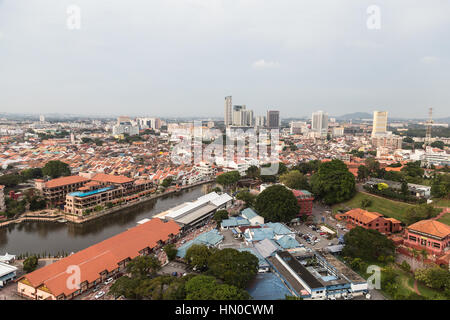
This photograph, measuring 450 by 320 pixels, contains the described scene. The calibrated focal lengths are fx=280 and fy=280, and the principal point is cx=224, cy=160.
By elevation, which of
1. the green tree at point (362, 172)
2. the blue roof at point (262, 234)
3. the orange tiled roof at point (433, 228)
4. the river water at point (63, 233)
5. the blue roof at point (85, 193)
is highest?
the green tree at point (362, 172)

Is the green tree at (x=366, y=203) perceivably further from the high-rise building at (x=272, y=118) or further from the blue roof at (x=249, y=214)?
the high-rise building at (x=272, y=118)

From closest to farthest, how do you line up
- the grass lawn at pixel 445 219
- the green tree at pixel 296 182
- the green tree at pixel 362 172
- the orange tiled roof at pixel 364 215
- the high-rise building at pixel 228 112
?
the grass lawn at pixel 445 219 → the orange tiled roof at pixel 364 215 → the green tree at pixel 296 182 → the green tree at pixel 362 172 → the high-rise building at pixel 228 112

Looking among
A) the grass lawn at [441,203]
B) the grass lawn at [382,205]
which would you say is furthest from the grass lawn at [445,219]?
the grass lawn at [382,205]

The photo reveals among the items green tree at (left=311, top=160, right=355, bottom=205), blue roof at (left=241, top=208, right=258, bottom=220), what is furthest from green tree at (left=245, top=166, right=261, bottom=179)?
blue roof at (left=241, top=208, right=258, bottom=220)

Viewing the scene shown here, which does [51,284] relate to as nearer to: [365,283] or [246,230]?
[246,230]
